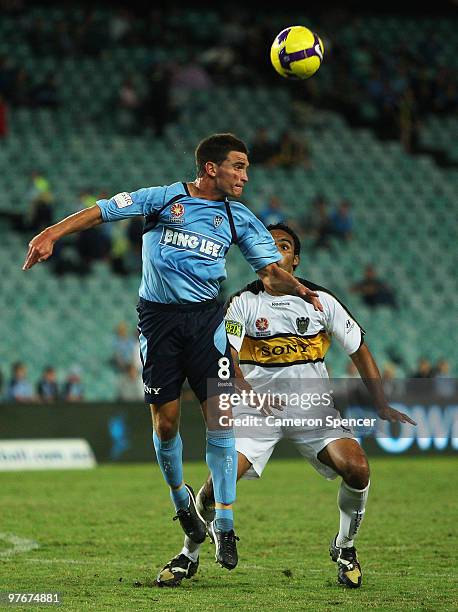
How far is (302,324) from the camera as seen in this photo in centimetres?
720

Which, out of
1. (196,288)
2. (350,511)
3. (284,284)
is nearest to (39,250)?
(196,288)

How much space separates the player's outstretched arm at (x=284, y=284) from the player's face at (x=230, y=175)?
0.50 meters

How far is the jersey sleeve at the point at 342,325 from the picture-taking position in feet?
22.9

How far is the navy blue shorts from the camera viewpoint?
21.4 feet

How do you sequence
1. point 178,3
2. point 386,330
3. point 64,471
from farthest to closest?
point 178,3, point 386,330, point 64,471

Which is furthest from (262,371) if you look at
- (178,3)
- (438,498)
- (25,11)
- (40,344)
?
(178,3)

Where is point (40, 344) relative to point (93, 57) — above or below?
below

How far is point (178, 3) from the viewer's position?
25.7 metres

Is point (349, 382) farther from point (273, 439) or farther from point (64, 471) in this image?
point (273, 439)

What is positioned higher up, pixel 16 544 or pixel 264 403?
pixel 264 403

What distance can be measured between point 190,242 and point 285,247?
923mm

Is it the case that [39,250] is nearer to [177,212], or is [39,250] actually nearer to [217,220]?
[177,212]

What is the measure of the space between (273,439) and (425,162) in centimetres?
1692

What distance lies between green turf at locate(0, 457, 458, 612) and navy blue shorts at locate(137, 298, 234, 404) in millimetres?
1175
